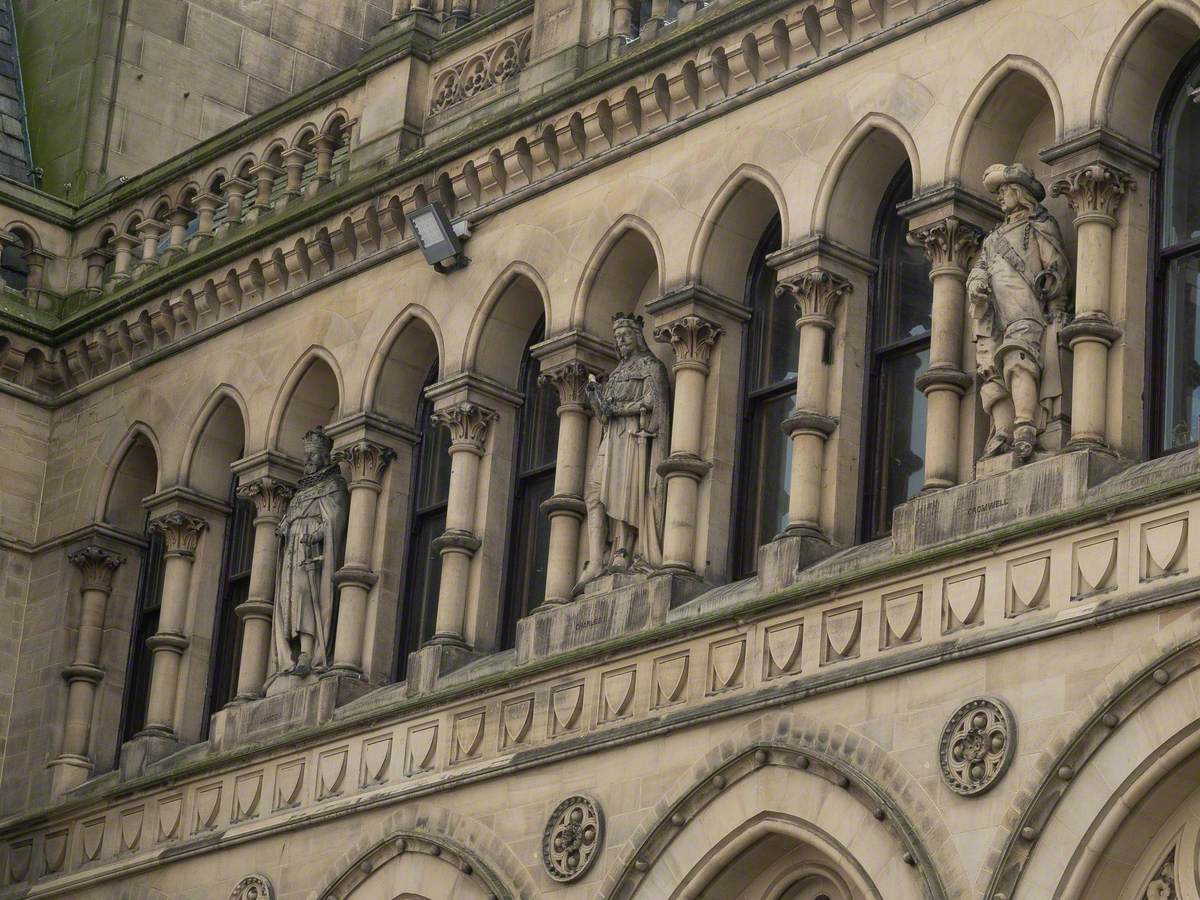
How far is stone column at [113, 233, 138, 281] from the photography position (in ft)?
101

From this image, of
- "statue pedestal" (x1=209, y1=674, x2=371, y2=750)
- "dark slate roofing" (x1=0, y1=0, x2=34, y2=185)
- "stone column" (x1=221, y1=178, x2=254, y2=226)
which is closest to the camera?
"statue pedestal" (x1=209, y1=674, x2=371, y2=750)

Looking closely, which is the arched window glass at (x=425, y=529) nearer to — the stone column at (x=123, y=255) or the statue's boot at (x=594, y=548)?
the statue's boot at (x=594, y=548)

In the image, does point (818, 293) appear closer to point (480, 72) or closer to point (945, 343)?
point (945, 343)

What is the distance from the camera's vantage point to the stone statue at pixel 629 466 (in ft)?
77.4

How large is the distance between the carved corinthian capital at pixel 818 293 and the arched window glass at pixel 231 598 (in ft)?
24.2

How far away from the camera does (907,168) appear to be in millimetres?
23062

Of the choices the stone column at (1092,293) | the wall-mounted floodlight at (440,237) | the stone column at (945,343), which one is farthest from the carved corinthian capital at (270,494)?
the stone column at (1092,293)

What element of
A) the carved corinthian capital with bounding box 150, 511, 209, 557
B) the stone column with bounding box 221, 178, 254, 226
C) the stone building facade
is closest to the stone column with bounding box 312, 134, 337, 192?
the stone building facade

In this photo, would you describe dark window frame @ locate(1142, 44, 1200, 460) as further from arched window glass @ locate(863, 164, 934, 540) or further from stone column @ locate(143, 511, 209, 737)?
stone column @ locate(143, 511, 209, 737)

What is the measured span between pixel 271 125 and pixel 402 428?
14.2ft

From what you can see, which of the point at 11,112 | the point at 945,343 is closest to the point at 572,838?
the point at 945,343

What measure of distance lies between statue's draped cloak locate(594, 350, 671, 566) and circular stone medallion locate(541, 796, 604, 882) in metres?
1.99

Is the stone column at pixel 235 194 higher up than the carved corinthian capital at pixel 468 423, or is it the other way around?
the stone column at pixel 235 194

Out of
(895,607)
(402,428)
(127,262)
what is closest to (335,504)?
(402,428)
